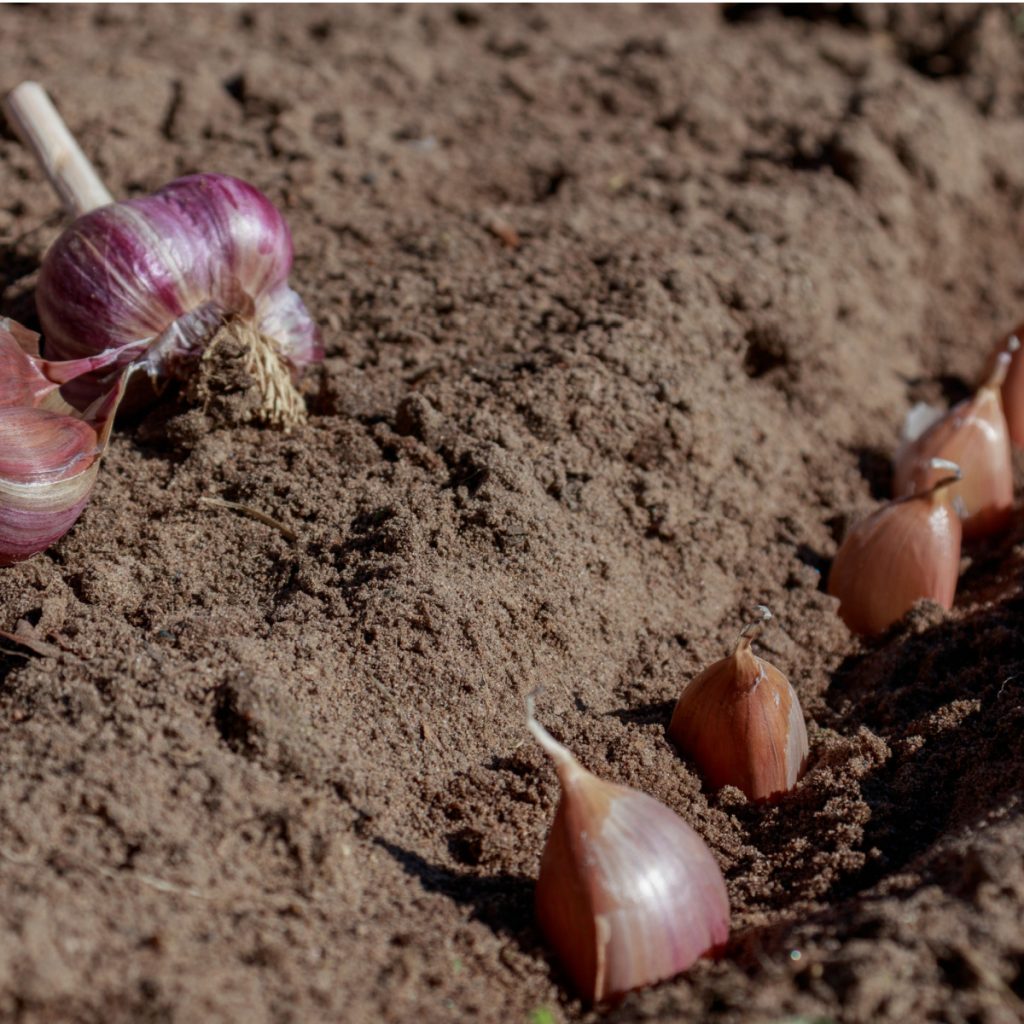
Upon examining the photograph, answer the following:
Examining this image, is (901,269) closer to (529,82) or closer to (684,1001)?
(529,82)

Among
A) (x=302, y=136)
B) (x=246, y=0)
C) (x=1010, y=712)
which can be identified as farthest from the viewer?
(x=246, y=0)

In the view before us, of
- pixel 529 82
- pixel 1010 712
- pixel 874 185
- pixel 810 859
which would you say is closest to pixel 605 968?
Answer: pixel 810 859

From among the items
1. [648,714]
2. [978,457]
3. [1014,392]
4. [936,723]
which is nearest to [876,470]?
[978,457]

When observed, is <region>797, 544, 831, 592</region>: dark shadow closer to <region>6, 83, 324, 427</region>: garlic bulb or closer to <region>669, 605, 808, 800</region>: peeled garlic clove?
<region>669, 605, 808, 800</region>: peeled garlic clove

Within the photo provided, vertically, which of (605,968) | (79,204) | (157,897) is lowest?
(157,897)

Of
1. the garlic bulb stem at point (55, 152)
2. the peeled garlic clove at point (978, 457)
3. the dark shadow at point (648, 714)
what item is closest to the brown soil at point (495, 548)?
the dark shadow at point (648, 714)

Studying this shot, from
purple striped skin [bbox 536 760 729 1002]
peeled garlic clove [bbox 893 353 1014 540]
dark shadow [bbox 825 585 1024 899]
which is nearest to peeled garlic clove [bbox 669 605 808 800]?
dark shadow [bbox 825 585 1024 899]
